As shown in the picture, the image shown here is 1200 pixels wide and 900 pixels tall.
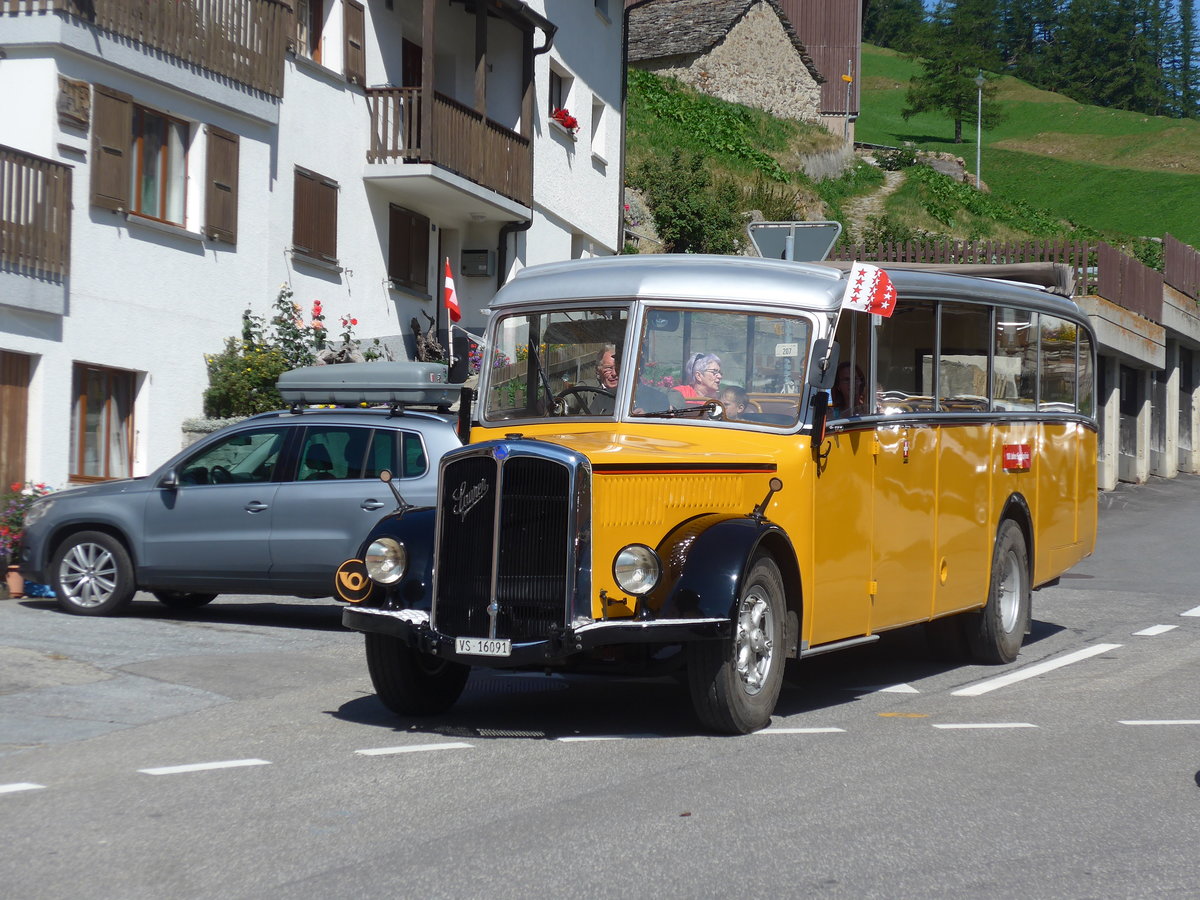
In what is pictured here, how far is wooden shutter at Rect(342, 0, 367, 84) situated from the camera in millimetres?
23938

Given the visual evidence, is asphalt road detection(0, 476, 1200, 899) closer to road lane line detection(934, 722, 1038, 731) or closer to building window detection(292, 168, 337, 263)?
road lane line detection(934, 722, 1038, 731)

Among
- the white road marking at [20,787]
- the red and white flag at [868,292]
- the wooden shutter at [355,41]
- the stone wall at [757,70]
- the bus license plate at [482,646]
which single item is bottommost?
the white road marking at [20,787]

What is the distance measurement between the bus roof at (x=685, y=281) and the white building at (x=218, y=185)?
897 centimetres

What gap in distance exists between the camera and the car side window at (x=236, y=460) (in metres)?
12.8

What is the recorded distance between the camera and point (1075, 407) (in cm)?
1348

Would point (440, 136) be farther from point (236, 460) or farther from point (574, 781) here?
point (574, 781)

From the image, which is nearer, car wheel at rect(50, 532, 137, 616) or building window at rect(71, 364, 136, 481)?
car wheel at rect(50, 532, 137, 616)

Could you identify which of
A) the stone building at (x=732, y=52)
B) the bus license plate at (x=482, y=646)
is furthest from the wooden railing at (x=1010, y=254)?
the stone building at (x=732, y=52)

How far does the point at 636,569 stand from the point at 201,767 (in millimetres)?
2181

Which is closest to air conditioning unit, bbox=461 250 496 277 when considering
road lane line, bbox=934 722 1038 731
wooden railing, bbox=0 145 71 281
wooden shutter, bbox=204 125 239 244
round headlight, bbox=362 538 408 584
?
wooden shutter, bbox=204 125 239 244

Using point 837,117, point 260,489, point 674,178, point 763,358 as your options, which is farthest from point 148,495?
point 837,117

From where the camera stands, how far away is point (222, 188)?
67.1 ft

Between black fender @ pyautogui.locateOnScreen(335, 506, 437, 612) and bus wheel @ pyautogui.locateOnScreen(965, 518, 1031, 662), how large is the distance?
473 centimetres

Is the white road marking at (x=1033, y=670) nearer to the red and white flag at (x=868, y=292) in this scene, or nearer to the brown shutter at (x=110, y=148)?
the red and white flag at (x=868, y=292)
